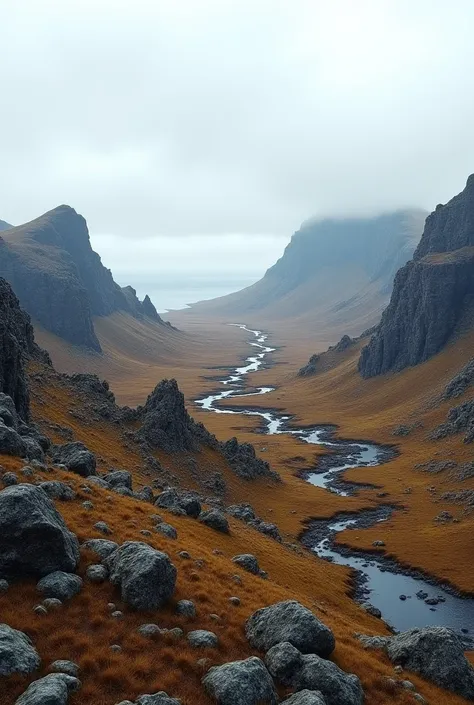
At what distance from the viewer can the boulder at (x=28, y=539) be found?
1022 inches

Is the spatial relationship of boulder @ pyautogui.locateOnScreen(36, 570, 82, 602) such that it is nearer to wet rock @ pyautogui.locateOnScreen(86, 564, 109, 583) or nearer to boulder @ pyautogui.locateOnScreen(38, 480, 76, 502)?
wet rock @ pyautogui.locateOnScreen(86, 564, 109, 583)

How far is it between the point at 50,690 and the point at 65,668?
6.48 ft

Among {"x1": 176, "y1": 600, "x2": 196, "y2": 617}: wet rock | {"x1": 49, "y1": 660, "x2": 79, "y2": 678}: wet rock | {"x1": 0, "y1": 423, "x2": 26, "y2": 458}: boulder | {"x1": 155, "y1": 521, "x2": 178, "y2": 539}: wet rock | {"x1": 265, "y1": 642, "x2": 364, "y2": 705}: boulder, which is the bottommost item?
{"x1": 265, "y1": 642, "x2": 364, "y2": 705}: boulder

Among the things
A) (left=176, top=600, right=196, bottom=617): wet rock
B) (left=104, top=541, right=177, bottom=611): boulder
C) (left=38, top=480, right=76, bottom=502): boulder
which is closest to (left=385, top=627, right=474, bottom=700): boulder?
(left=176, top=600, right=196, bottom=617): wet rock

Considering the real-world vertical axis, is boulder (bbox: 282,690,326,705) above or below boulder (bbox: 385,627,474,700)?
above

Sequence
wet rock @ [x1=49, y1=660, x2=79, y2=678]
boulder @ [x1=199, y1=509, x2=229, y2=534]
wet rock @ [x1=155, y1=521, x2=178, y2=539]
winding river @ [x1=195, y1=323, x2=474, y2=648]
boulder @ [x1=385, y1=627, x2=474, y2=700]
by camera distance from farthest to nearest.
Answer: winding river @ [x1=195, y1=323, x2=474, y2=648] → boulder @ [x1=199, y1=509, x2=229, y2=534] → wet rock @ [x1=155, y1=521, x2=178, y2=539] → boulder @ [x1=385, y1=627, x2=474, y2=700] → wet rock @ [x1=49, y1=660, x2=79, y2=678]

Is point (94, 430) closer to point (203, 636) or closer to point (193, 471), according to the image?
point (193, 471)

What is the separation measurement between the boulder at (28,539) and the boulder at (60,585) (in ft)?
1.97

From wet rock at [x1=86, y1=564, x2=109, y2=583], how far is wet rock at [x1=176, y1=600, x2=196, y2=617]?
14.1ft

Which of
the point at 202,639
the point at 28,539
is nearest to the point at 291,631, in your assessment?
the point at 202,639

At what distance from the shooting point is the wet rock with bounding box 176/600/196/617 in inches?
1097

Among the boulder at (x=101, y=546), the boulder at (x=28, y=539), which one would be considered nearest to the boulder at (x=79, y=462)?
the boulder at (x=101, y=546)

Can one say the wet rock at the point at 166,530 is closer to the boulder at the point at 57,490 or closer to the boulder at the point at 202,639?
the boulder at the point at 57,490

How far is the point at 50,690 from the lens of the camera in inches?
755
